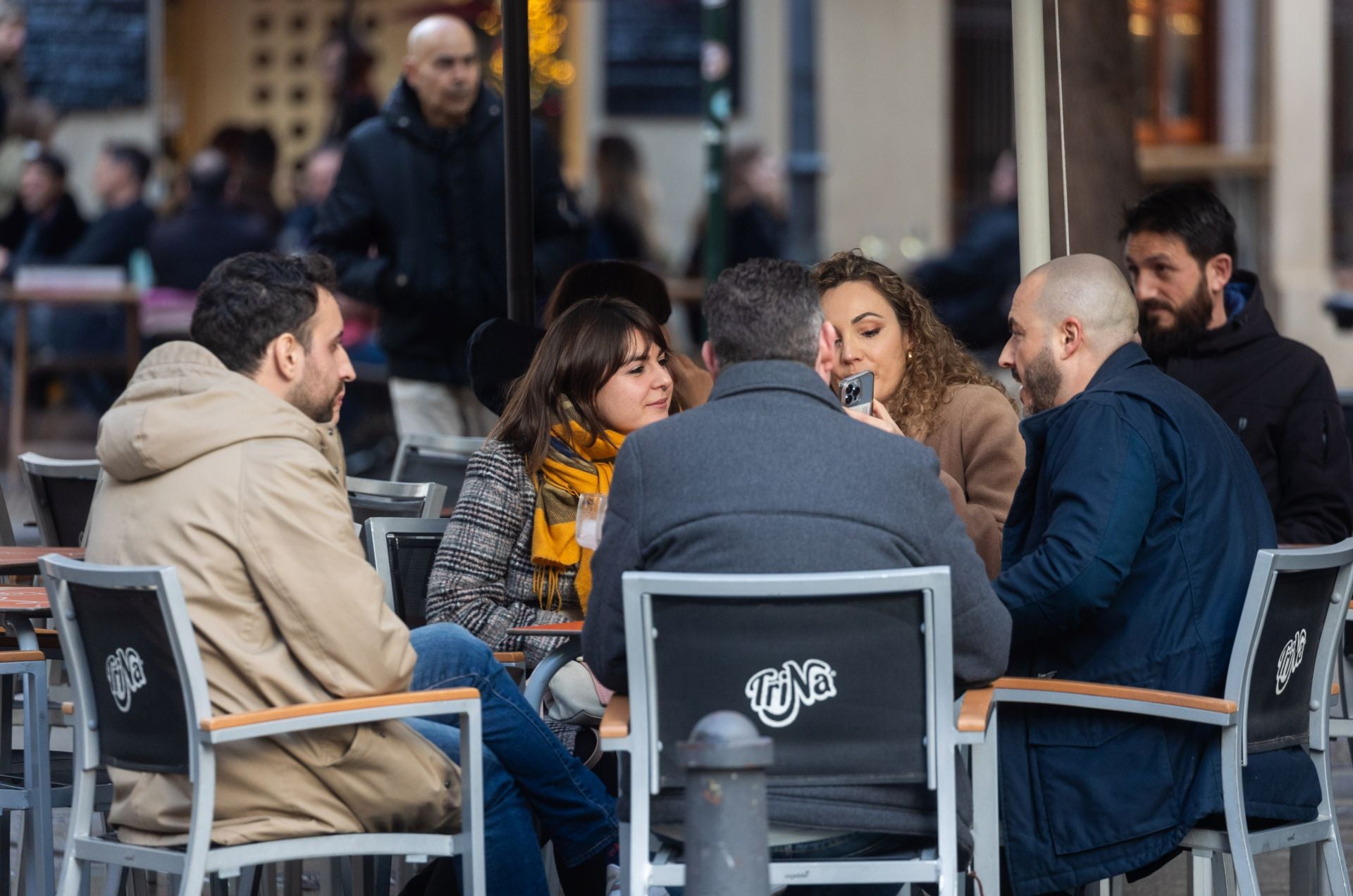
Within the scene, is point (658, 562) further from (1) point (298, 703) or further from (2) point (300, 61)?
(2) point (300, 61)

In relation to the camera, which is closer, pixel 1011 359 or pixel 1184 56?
pixel 1011 359

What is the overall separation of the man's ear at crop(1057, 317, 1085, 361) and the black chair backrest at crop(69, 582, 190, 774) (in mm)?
1813

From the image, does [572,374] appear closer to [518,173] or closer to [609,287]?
[609,287]

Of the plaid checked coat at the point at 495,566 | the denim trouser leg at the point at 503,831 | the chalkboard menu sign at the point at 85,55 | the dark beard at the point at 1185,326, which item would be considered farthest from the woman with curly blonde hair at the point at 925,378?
the chalkboard menu sign at the point at 85,55

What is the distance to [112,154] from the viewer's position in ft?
38.7

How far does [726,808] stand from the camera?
281cm

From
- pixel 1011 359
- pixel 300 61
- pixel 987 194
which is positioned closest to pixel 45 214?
pixel 300 61

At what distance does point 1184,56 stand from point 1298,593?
48.8 ft

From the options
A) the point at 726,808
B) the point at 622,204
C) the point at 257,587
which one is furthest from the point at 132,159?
the point at 726,808

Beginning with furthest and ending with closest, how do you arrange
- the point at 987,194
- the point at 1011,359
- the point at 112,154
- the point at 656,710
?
the point at 987,194 → the point at 112,154 → the point at 1011,359 → the point at 656,710

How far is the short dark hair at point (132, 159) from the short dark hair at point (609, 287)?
7.37 metres

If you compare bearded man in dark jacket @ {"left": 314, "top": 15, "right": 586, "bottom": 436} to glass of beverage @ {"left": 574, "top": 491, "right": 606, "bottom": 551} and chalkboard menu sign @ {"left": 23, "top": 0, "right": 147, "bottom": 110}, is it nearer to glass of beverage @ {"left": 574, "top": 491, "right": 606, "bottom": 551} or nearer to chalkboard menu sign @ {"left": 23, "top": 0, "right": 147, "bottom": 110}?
glass of beverage @ {"left": 574, "top": 491, "right": 606, "bottom": 551}

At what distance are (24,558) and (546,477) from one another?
120 centimetres

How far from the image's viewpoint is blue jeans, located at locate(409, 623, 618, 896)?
3.68m
